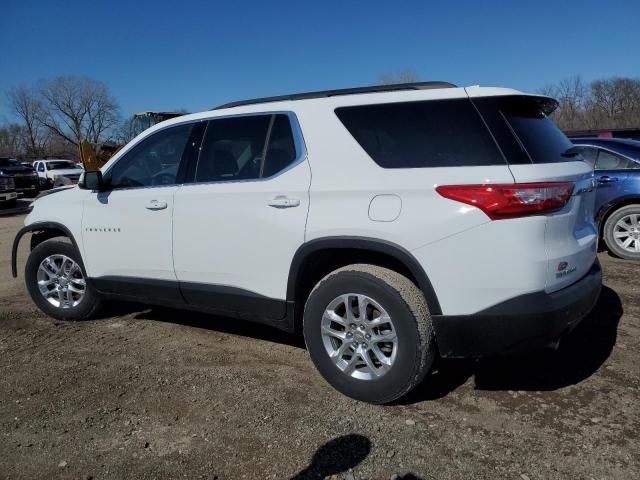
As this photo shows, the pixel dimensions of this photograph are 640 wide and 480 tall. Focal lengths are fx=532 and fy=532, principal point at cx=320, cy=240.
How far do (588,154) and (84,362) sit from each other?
6.75 meters

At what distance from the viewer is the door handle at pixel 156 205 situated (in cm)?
399

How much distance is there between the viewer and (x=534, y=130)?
10.0ft

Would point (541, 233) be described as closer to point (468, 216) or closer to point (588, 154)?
point (468, 216)

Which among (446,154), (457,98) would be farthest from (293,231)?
(457,98)

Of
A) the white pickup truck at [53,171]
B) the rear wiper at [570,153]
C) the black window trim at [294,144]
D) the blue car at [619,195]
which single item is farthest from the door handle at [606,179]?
the white pickup truck at [53,171]

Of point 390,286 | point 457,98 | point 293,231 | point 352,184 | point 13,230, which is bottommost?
point 13,230

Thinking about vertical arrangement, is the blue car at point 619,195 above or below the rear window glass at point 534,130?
below

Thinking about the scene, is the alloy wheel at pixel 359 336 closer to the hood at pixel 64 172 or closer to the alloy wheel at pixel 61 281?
the alloy wheel at pixel 61 281

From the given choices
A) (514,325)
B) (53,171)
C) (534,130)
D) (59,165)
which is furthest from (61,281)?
(59,165)

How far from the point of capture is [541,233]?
274 centimetres

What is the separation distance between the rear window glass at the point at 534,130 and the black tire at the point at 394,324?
3.30ft

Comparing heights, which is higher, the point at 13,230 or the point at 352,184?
the point at 352,184

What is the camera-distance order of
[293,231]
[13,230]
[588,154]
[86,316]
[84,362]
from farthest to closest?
1. [13,230]
2. [588,154]
3. [86,316]
4. [84,362]
5. [293,231]

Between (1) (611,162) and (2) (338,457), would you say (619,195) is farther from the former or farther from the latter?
(2) (338,457)
